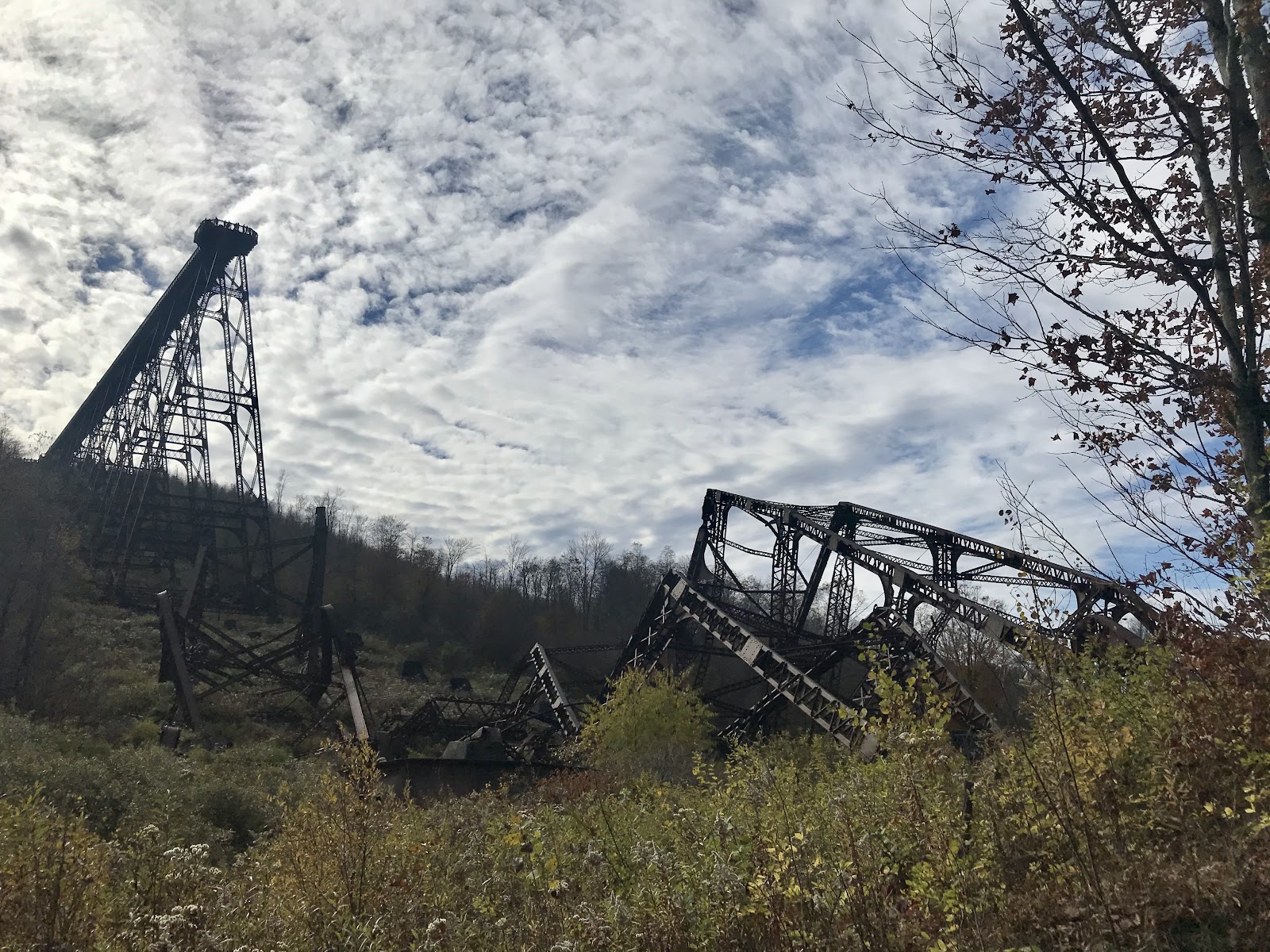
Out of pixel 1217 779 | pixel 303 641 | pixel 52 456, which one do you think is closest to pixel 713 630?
pixel 303 641

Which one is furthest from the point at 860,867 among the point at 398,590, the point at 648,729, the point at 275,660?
the point at 398,590

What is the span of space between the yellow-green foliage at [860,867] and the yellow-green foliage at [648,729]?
31.9 ft

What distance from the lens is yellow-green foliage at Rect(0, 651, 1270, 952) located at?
4422 mm

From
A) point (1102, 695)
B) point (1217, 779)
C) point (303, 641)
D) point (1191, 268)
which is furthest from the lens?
point (303, 641)

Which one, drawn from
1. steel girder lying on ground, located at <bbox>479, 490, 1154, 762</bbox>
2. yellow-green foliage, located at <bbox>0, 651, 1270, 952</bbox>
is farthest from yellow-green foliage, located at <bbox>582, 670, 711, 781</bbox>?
yellow-green foliage, located at <bbox>0, 651, 1270, 952</bbox>

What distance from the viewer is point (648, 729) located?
1894 centimetres

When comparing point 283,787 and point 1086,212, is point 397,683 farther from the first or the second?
point 1086,212

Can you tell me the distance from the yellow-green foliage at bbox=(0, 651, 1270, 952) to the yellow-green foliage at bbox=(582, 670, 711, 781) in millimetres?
9715

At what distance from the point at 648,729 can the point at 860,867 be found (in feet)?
48.9

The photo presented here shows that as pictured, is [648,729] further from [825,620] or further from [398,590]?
[398,590]

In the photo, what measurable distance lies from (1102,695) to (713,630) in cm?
1349

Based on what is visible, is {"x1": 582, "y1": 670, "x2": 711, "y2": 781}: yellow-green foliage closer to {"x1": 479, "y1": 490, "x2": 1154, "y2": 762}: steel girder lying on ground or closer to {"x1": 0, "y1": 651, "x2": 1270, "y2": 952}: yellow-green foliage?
{"x1": 479, "y1": 490, "x2": 1154, "y2": 762}: steel girder lying on ground

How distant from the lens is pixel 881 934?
413cm

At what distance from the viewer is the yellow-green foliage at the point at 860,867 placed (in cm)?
442
